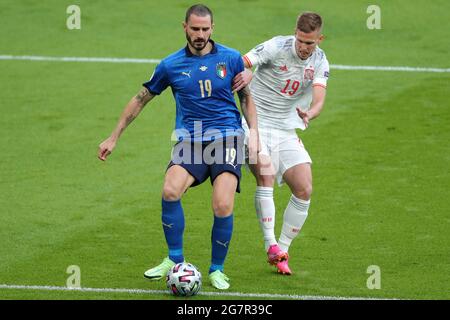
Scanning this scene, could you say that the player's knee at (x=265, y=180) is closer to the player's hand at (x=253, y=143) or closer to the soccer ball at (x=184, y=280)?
the player's hand at (x=253, y=143)

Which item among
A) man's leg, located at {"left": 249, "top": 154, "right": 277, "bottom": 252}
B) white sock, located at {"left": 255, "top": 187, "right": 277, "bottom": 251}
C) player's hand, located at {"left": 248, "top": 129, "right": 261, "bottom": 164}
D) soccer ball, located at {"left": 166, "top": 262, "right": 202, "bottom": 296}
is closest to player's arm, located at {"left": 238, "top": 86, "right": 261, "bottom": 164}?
player's hand, located at {"left": 248, "top": 129, "right": 261, "bottom": 164}

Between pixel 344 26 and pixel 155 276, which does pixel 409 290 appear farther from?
pixel 344 26

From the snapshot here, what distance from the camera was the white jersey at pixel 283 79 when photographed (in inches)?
436

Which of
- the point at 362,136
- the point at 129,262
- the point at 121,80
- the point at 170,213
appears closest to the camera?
the point at 170,213

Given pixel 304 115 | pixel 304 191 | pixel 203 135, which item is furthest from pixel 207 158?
pixel 304 191

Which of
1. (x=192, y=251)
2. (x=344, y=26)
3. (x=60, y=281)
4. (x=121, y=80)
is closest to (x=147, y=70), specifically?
(x=121, y=80)

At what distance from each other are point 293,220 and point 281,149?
707 mm

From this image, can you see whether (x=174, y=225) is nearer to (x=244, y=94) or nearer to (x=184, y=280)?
(x=184, y=280)

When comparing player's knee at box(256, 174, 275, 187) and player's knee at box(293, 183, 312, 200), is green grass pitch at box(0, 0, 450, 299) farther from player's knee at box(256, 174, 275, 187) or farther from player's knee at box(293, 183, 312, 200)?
player's knee at box(256, 174, 275, 187)

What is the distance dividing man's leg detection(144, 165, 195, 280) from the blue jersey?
0.39m

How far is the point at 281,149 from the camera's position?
1118 cm

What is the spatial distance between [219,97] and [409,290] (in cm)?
246

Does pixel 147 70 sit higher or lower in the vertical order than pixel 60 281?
higher

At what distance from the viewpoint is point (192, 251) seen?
38.3 ft
